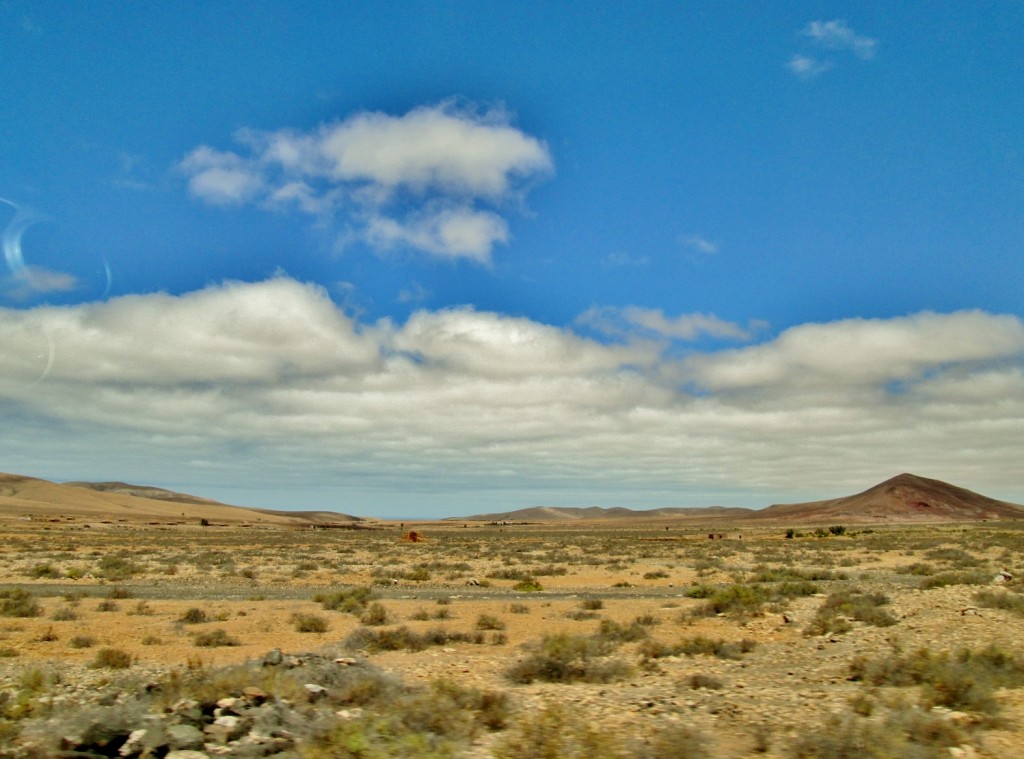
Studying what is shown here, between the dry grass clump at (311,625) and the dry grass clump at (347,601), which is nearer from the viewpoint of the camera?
the dry grass clump at (311,625)

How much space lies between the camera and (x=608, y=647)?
54.2ft

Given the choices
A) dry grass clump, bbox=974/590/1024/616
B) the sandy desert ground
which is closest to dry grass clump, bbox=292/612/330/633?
the sandy desert ground

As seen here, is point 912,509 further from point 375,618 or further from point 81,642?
point 81,642

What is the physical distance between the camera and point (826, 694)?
12.2 m

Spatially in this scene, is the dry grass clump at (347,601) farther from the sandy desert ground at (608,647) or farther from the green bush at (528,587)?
the green bush at (528,587)

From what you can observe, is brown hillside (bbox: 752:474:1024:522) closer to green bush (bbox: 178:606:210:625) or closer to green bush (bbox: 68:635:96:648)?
green bush (bbox: 178:606:210:625)

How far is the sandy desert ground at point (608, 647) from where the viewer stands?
980cm

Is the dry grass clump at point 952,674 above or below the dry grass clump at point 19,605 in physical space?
above

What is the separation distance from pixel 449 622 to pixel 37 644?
10.2 meters

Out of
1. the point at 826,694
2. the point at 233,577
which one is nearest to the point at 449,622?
the point at 826,694

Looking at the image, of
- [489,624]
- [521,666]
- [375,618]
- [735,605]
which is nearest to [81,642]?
[375,618]

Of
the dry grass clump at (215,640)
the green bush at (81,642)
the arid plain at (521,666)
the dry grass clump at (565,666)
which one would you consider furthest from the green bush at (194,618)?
the dry grass clump at (565,666)

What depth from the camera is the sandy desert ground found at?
9.80m

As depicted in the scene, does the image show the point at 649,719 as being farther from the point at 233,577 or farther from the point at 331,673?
the point at 233,577
